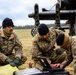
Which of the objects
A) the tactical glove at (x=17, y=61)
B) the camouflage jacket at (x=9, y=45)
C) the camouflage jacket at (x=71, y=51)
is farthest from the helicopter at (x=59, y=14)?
the camouflage jacket at (x=71, y=51)

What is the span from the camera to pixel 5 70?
6477mm

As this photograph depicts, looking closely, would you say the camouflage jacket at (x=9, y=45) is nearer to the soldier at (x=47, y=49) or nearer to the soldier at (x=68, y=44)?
the soldier at (x=47, y=49)

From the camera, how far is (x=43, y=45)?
24.5 ft

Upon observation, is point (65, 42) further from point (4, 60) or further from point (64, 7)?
point (64, 7)

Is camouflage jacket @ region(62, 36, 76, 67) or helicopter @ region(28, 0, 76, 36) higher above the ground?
helicopter @ region(28, 0, 76, 36)

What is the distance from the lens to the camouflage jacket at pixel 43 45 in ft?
24.0

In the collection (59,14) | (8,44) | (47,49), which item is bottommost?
(47,49)

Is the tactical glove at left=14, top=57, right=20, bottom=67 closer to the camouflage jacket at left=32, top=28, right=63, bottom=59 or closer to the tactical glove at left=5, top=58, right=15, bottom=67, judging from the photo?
the tactical glove at left=5, top=58, right=15, bottom=67

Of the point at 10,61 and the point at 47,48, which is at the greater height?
the point at 47,48

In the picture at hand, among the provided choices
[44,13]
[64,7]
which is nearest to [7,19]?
[44,13]

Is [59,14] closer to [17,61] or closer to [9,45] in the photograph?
[9,45]

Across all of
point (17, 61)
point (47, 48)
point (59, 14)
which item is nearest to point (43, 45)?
point (47, 48)

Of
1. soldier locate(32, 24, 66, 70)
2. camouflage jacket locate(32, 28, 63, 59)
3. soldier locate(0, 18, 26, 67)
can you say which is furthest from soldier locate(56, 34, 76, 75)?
soldier locate(0, 18, 26, 67)

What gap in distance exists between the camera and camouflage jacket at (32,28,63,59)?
289 inches
